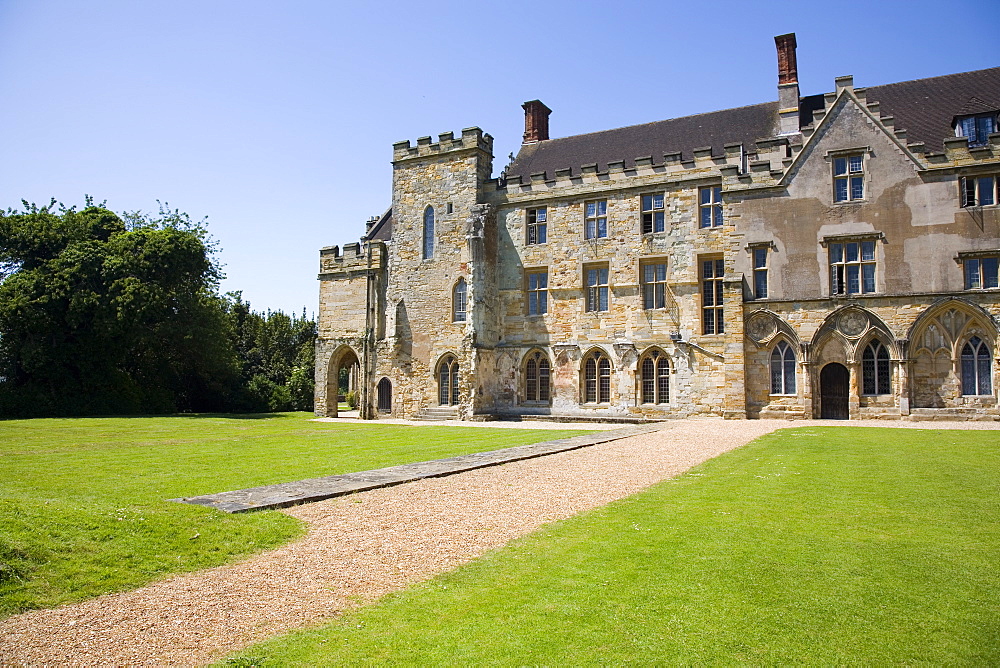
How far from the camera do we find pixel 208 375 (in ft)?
138

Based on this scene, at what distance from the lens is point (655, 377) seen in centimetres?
3134

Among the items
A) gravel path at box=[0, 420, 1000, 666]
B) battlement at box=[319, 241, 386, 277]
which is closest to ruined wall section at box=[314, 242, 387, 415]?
battlement at box=[319, 241, 386, 277]

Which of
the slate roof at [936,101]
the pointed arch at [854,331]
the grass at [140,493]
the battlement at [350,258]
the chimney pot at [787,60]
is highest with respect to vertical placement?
the chimney pot at [787,60]

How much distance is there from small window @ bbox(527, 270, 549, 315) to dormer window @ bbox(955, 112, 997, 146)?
59.1ft

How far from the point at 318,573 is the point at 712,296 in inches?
1056

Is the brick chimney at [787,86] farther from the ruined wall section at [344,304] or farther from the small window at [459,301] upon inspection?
the ruined wall section at [344,304]

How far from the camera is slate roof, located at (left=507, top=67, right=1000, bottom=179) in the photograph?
2861 centimetres

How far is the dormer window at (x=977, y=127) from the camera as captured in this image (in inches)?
1061

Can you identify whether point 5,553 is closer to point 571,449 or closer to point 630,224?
point 571,449

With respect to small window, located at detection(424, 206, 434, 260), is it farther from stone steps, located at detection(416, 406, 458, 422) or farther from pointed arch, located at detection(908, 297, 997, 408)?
pointed arch, located at detection(908, 297, 997, 408)

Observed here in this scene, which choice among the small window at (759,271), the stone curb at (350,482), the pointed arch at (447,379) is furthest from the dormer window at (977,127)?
the pointed arch at (447,379)

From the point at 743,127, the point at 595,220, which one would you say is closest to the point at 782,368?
the point at 595,220

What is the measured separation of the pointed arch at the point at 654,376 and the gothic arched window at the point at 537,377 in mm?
4580

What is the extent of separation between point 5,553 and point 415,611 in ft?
12.3
